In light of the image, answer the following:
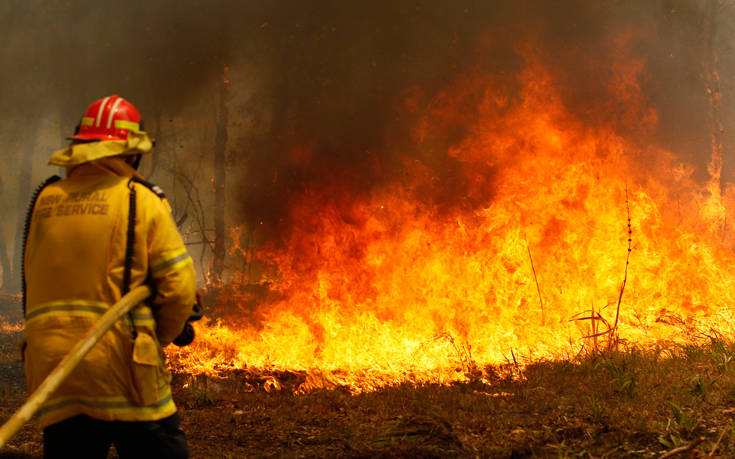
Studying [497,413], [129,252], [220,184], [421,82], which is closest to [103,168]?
[129,252]

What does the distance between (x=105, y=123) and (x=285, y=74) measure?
8895 mm

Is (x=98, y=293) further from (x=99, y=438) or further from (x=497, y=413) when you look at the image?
(x=497, y=413)

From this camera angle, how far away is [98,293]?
7.33 feet

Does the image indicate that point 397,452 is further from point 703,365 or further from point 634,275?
point 634,275

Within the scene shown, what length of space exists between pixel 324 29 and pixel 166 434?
9.11m

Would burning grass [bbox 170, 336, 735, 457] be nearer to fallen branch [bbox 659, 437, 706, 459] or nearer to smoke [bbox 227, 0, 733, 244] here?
fallen branch [bbox 659, 437, 706, 459]

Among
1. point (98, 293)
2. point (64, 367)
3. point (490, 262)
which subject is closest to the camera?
point (64, 367)

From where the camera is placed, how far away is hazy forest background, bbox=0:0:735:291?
8781mm

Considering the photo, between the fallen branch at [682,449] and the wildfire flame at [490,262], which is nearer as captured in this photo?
the fallen branch at [682,449]

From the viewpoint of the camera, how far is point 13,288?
16703mm

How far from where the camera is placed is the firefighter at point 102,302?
223 centimetres

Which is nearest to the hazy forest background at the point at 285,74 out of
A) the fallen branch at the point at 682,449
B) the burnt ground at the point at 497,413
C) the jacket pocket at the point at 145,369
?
the burnt ground at the point at 497,413

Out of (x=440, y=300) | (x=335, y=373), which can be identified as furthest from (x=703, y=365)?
(x=335, y=373)

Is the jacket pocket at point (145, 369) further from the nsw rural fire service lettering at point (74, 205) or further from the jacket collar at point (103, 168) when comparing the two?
the jacket collar at point (103, 168)
